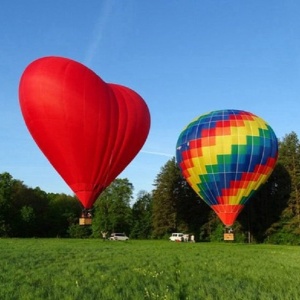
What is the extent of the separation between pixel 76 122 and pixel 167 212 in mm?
40551

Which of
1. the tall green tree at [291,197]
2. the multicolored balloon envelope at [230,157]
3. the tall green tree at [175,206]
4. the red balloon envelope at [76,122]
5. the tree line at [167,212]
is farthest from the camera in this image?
the tall green tree at [175,206]

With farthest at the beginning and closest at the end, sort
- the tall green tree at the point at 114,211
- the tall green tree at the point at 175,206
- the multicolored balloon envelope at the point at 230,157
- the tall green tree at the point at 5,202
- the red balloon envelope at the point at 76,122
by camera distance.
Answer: the tall green tree at the point at 114,211 → the tall green tree at the point at 5,202 → the tall green tree at the point at 175,206 → the multicolored balloon envelope at the point at 230,157 → the red balloon envelope at the point at 76,122

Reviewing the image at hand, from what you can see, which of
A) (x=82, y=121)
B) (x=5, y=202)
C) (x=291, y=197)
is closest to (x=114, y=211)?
(x=5, y=202)

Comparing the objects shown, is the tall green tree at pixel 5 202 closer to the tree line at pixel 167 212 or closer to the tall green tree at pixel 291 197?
the tree line at pixel 167 212

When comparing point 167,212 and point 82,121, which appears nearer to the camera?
point 82,121

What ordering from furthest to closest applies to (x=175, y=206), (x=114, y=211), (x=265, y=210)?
(x=114, y=211), (x=175, y=206), (x=265, y=210)

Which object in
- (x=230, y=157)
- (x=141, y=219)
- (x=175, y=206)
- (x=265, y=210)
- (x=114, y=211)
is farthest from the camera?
(x=141, y=219)

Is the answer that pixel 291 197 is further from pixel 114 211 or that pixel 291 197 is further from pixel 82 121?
pixel 82 121

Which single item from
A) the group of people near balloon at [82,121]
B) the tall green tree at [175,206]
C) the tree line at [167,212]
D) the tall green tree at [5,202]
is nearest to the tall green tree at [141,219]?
the tree line at [167,212]

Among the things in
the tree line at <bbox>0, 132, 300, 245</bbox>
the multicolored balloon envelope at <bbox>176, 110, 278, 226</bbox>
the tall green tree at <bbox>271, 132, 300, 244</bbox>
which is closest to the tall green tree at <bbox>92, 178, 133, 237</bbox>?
the tree line at <bbox>0, 132, 300, 245</bbox>

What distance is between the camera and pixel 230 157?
34594 mm

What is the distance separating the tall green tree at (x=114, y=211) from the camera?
71.4 meters

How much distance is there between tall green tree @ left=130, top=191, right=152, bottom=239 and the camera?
72375mm

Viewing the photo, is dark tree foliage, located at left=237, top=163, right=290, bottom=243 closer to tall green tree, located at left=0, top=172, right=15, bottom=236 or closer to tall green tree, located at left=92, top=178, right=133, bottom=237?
tall green tree, located at left=92, top=178, right=133, bottom=237
